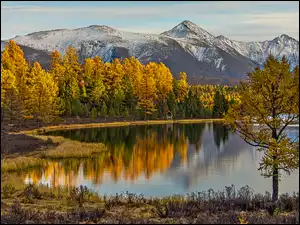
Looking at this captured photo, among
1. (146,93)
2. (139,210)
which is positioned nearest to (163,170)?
(139,210)

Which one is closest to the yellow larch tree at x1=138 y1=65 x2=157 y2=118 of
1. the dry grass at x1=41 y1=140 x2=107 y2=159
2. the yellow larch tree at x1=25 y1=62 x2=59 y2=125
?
the yellow larch tree at x1=25 y1=62 x2=59 y2=125

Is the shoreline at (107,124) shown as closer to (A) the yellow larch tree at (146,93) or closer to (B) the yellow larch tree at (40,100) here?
(B) the yellow larch tree at (40,100)

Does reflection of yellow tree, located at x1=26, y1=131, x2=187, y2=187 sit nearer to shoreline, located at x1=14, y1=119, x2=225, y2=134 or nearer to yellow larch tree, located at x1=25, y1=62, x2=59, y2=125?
yellow larch tree, located at x1=25, y1=62, x2=59, y2=125

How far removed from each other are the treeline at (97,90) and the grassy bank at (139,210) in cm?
4811

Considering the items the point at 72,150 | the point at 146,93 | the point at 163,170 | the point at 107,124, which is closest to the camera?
the point at 163,170

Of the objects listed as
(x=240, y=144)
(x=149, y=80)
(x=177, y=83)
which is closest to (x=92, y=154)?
(x=240, y=144)

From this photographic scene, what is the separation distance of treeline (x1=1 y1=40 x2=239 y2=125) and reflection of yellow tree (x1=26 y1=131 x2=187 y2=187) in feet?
77.2

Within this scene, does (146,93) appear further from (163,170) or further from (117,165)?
(163,170)

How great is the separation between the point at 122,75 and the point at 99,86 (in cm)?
1131

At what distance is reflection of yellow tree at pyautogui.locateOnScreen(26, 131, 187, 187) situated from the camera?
111ft

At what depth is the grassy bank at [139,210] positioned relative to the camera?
45.3 feet

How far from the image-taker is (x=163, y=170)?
124ft

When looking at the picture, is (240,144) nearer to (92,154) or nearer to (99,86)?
(92,154)

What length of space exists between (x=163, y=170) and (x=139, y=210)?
62.2ft
